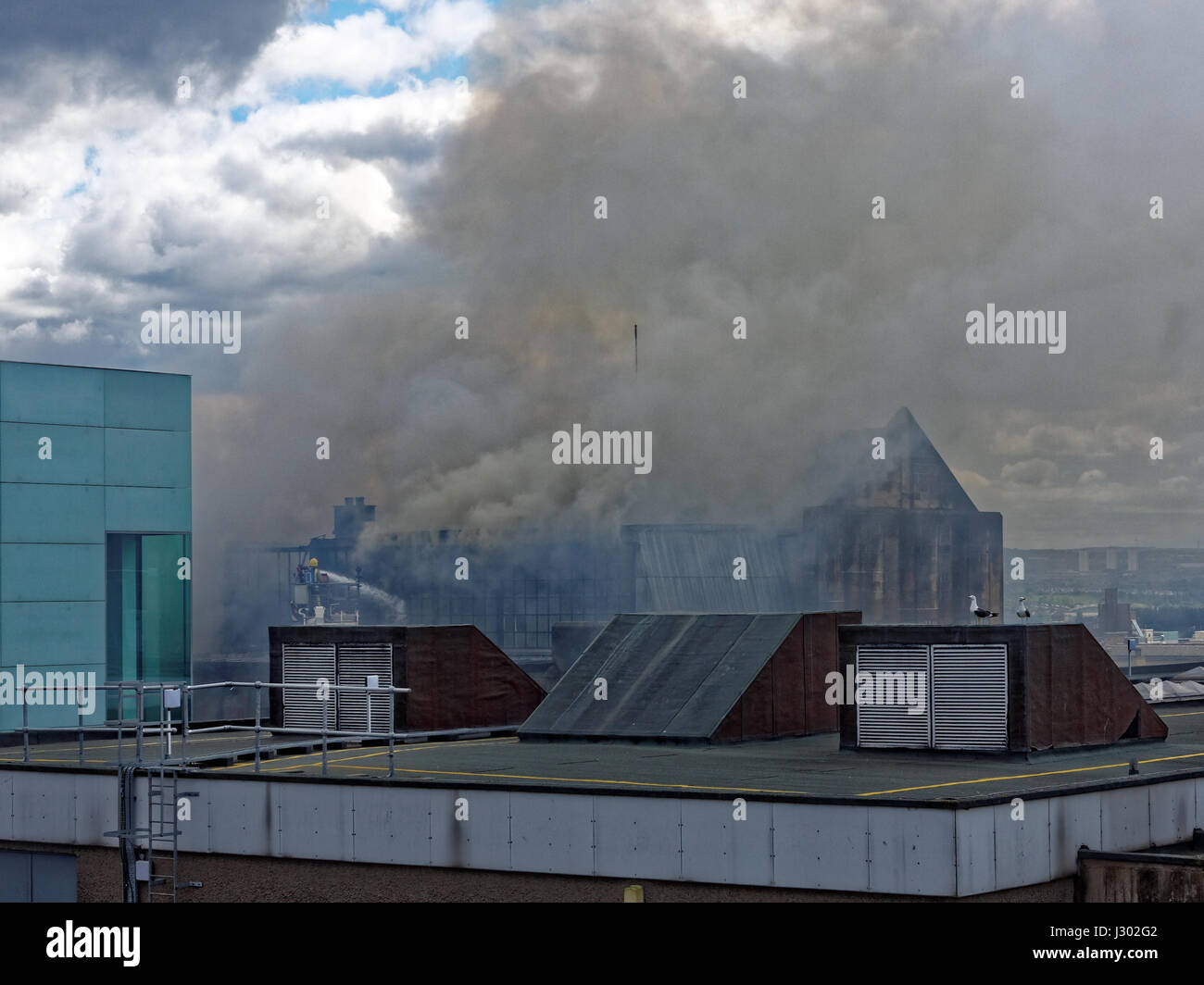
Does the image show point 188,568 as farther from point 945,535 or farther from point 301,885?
point 945,535

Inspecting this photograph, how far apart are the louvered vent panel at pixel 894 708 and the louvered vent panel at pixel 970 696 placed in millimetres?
273

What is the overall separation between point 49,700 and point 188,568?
5.41m

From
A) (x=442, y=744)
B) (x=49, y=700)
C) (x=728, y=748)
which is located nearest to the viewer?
(x=728, y=748)

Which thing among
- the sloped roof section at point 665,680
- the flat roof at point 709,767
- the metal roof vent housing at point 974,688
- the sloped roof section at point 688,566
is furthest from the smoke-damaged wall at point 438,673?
Answer: the sloped roof section at point 688,566

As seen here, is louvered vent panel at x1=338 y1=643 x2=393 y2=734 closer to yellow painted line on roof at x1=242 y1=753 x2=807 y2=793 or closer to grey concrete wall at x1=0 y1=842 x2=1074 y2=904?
yellow painted line on roof at x1=242 y1=753 x2=807 y2=793

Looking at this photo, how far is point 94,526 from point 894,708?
24.1 meters

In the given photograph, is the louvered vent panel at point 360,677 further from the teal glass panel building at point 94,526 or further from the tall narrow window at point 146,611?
the teal glass panel building at point 94,526

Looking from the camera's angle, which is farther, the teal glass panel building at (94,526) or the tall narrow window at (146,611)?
the tall narrow window at (146,611)

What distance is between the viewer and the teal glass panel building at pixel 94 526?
4362cm

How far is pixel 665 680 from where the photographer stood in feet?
126

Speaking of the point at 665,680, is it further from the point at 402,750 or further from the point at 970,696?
the point at 970,696

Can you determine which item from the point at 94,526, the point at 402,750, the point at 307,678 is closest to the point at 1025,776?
the point at 402,750
